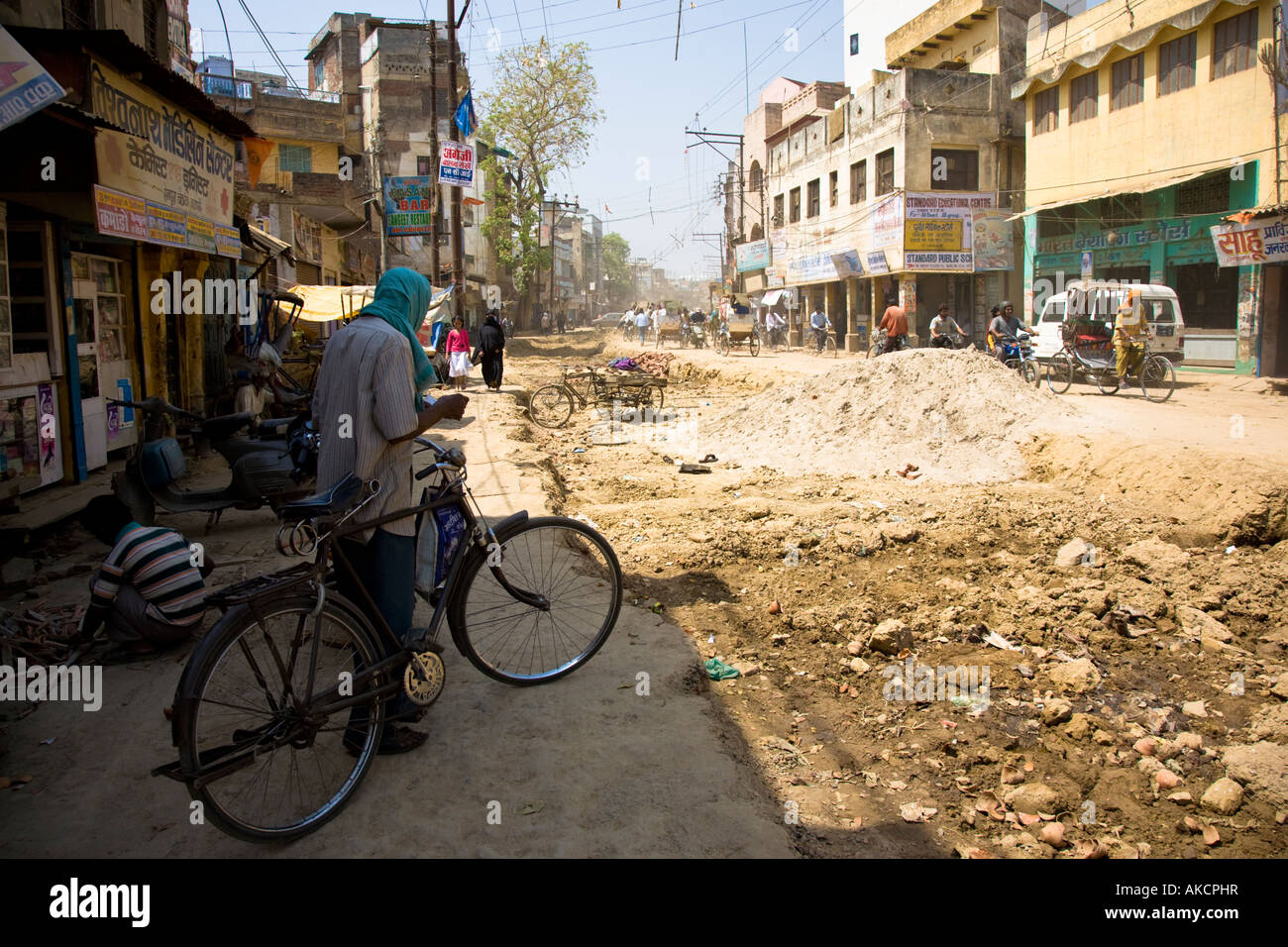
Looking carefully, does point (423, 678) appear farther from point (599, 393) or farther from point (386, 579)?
point (599, 393)

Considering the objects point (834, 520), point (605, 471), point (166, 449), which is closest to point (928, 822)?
point (834, 520)

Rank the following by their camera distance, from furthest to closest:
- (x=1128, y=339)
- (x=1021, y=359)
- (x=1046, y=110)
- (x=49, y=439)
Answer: (x=1046, y=110)
(x=1021, y=359)
(x=1128, y=339)
(x=49, y=439)

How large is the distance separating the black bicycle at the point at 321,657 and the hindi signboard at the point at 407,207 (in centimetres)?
2470

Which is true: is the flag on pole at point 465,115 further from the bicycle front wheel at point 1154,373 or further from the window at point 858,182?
the window at point 858,182

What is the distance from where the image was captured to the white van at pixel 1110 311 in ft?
52.4

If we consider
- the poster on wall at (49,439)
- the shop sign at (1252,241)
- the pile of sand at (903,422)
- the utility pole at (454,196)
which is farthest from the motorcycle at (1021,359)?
the poster on wall at (49,439)

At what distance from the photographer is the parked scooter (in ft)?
20.4

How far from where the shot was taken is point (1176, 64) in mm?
18688

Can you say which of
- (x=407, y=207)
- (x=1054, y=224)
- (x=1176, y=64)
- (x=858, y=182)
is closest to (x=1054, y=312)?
(x=1176, y=64)

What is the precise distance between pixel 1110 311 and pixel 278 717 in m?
17.1

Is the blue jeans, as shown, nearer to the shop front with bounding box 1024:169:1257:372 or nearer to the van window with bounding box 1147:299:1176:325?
the van window with bounding box 1147:299:1176:325

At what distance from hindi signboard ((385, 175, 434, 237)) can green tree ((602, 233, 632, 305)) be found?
101 m
